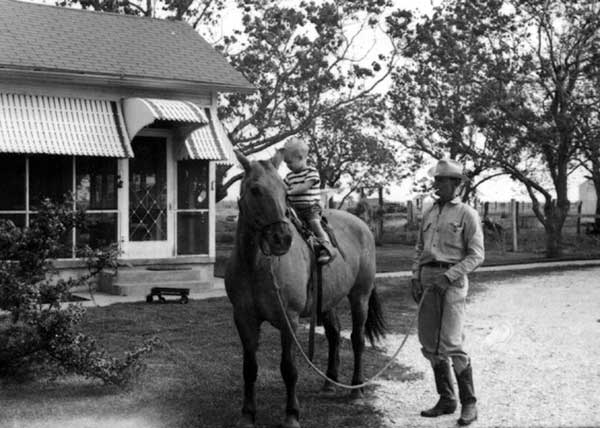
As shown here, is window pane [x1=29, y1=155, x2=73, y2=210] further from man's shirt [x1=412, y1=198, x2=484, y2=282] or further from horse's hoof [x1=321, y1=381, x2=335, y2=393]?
man's shirt [x1=412, y1=198, x2=484, y2=282]

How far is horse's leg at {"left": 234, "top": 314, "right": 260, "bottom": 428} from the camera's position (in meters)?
5.96

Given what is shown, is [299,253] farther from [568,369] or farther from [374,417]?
[568,369]

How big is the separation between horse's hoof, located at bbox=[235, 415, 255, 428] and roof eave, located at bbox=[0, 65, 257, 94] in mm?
10333

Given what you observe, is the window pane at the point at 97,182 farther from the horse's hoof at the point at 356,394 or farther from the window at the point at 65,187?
the horse's hoof at the point at 356,394

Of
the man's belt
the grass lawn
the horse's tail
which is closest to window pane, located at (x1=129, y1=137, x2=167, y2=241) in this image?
the grass lawn

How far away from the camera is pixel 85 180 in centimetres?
1527

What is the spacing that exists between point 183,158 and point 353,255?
895 cm

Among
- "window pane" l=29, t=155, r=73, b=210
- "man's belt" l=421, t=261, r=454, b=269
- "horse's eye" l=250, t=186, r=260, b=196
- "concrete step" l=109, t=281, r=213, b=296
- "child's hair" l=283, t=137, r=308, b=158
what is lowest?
"concrete step" l=109, t=281, r=213, b=296

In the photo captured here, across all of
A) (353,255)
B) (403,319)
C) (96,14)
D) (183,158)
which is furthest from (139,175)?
(353,255)

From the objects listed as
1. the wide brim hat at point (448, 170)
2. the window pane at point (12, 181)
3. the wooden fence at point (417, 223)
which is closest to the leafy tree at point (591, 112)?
the wooden fence at point (417, 223)

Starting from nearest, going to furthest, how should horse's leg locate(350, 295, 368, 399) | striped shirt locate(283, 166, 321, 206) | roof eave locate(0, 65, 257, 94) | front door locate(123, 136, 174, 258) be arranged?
striped shirt locate(283, 166, 321, 206), horse's leg locate(350, 295, 368, 399), roof eave locate(0, 65, 257, 94), front door locate(123, 136, 174, 258)

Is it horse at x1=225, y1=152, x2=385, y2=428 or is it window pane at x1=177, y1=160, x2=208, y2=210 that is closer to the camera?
horse at x1=225, y1=152, x2=385, y2=428

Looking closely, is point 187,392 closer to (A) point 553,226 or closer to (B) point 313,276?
(B) point 313,276

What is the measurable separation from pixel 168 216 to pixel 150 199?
0.53 meters
